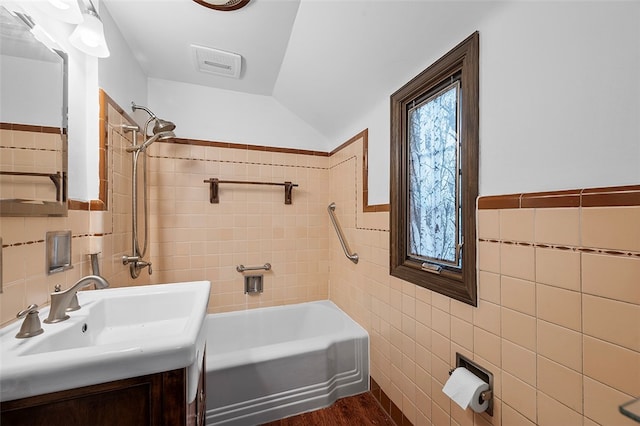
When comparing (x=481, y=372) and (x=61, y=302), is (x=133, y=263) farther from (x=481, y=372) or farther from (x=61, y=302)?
(x=481, y=372)

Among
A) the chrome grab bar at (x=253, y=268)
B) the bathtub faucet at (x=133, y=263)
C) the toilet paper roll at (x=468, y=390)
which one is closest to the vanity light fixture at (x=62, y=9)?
the bathtub faucet at (x=133, y=263)

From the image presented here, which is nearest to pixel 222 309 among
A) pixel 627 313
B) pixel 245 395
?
pixel 245 395

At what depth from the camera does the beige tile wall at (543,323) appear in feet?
2.07

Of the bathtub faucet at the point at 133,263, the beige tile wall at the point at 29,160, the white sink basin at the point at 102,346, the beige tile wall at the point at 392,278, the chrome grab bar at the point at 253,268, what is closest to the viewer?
the white sink basin at the point at 102,346

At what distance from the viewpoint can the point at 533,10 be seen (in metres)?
0.81

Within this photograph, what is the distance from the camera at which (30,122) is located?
878 mm

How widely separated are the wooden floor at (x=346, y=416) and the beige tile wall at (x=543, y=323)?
25 cm

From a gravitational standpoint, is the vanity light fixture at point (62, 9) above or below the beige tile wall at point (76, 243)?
above

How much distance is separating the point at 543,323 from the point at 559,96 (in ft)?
2.24

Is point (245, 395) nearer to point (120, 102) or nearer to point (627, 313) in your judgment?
point (627, 313)

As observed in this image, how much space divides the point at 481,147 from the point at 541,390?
833 mm

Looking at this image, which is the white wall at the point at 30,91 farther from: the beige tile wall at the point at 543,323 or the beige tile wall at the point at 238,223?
the beige tile wall at the point at 543,323

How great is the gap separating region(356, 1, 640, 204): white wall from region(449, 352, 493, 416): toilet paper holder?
0.68m

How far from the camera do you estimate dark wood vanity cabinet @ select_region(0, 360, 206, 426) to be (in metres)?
0.57
